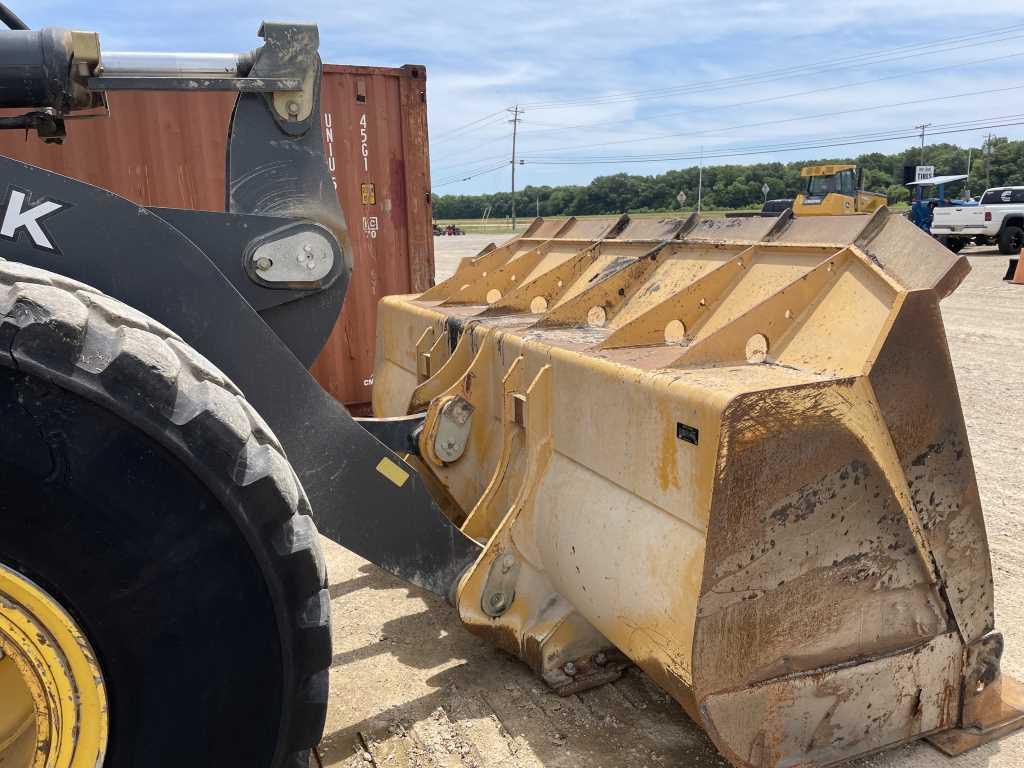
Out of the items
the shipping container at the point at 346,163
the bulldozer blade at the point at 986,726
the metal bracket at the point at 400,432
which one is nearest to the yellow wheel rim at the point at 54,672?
the metal bracket at the point at 400,432

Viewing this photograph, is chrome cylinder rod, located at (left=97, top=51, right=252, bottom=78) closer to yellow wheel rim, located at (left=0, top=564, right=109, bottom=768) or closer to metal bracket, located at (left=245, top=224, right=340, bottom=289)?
metal bracket, located at (left=245, top=224, right=340, bottom=289)

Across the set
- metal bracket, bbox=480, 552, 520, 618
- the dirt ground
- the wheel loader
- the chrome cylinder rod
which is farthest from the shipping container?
the chrome cylinder rod

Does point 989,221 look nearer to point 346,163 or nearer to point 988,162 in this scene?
point 346,163

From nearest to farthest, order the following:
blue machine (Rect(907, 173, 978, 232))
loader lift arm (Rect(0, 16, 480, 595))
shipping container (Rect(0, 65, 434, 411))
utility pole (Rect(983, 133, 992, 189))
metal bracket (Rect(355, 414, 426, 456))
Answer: loader lift arm (Rect(0, 16, 480, 595)) < metal bracket (Rect(355, 414, 426, 456)) < shipping container (Rect(0, 65, 434, 411)) < blue machine (Rect(907, 173, 978, 232)) < utility pole (Rect(983, 133, 992, 189))

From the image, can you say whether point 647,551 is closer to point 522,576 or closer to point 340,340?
point 522,576

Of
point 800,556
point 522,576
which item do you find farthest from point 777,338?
point 522,576

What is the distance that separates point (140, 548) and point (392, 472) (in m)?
0.96

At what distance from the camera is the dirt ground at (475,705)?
96.0 inches

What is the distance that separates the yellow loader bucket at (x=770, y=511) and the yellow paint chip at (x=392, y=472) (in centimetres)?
48

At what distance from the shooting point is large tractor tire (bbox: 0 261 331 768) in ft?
4.18

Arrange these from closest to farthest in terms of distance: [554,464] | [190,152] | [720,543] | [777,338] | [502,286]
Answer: [720,543], [777,338], [554,464], [502,286], [190,152]

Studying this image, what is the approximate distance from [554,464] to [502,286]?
154 centimetres

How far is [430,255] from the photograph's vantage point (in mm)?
6012

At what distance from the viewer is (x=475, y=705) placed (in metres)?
2.71
